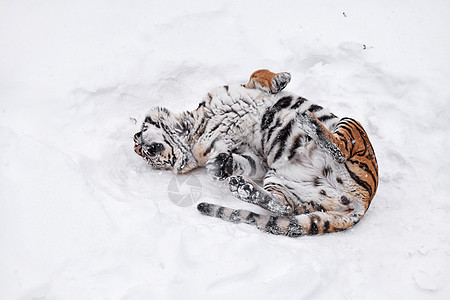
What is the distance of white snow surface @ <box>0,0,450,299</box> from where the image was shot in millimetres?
2660

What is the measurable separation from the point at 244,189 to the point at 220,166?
0.45 meters

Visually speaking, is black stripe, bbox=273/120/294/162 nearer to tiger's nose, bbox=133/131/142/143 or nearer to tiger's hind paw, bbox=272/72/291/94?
tiger's hind paw, bbox=272/72/291/94

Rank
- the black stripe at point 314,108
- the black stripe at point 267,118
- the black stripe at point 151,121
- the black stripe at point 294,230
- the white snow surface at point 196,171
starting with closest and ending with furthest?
the white snow surface at point 196,171, the black stripe at point 294,230, the black stripe at point 314,108, the black stripe at point 267,118, the black stripe at point 151,121

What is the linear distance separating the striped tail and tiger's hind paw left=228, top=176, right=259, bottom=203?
117mm

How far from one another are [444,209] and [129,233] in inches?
105

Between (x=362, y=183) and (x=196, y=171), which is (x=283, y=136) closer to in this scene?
(x=362, y=183)

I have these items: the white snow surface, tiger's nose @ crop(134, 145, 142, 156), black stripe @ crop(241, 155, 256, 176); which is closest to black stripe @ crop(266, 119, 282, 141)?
black stripe @ crop(241, 155, 256, 176)

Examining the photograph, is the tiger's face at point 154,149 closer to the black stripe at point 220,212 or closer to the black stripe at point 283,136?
the black stripe at point 220,212

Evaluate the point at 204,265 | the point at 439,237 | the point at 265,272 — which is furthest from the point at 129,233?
the point at 439,237

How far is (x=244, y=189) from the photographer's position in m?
3.36

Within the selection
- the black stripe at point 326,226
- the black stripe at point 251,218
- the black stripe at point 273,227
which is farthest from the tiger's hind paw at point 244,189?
the black stripe at point 326,226

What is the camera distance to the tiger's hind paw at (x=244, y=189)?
3352 millimetres

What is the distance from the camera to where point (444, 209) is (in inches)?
138

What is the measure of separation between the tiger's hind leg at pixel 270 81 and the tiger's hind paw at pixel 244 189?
1.08 metres
